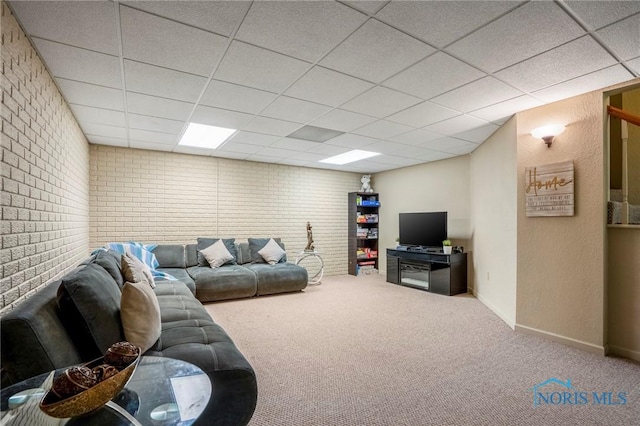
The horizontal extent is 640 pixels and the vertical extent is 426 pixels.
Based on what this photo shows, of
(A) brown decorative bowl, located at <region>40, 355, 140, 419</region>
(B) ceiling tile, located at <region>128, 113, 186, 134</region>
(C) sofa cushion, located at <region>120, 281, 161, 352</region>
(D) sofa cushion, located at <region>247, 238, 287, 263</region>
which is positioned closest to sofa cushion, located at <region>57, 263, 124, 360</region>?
(C) sofa cushion, located at <region>120, 281, 161, 352</region>

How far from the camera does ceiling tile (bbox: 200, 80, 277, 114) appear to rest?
2832 mm

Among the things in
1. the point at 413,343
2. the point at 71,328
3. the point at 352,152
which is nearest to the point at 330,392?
the point at 413,343

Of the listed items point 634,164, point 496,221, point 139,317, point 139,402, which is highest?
point 634,164

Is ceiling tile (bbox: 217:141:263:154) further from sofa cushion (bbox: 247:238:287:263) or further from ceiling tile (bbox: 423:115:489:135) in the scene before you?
ceiling tile (bbox: 423:115:489:135)

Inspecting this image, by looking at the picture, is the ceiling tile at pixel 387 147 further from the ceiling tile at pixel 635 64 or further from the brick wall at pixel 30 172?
the brick wall at pixel 30 172

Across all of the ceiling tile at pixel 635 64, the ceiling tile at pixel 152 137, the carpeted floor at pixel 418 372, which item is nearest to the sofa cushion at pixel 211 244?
the carpeted floor at pixel 418 372

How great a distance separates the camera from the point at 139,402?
117 cm

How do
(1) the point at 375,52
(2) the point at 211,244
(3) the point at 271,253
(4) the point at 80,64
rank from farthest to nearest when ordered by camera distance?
(3) the point at 271,253 < (2) the point at 211,244 < (4) the point at 80,64 < (1) the point at 375,52

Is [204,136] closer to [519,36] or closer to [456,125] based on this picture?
[456,125]

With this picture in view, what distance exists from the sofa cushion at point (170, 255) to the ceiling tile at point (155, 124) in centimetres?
201

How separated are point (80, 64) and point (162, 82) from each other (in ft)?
1.87

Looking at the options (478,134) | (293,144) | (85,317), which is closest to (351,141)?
(293,144)

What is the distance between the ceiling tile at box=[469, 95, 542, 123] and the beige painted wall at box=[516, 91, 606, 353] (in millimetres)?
148

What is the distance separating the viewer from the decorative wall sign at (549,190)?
3.08 m
